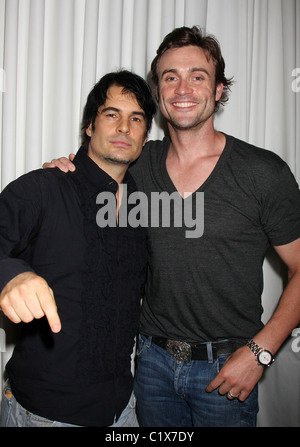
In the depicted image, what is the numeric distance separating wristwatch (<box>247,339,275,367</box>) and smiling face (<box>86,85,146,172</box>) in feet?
2.40

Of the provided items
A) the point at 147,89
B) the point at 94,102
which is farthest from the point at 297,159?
the point at 94,102

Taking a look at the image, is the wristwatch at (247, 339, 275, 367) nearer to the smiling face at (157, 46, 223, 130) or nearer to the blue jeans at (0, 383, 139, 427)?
the blue jeans at (0, 383, 139, 427)

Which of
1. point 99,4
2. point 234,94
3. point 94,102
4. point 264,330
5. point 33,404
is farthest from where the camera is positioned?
point 234,94

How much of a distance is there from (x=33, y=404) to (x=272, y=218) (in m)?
0.90

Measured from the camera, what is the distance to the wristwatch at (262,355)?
3.60ft

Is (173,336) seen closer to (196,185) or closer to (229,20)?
(196,185)

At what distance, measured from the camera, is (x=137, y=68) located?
146 cm

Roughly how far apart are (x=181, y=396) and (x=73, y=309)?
0.52 meters

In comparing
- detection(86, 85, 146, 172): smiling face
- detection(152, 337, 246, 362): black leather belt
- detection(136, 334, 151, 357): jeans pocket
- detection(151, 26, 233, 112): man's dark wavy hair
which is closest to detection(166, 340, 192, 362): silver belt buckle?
detection(152, 337, 246, 362): black leather belt

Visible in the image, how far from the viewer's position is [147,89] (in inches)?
50.5

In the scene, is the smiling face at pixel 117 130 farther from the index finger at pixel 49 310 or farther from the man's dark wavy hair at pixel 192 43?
the index finger at pixel 49 310

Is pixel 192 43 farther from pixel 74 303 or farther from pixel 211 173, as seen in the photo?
pixel 74 303

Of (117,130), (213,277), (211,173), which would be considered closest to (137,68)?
(117,130)
